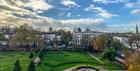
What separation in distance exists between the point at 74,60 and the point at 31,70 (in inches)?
1007

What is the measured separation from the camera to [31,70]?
43.5m

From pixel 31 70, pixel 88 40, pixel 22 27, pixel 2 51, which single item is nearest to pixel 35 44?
pixel 22 27

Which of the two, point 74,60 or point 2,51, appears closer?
point 74,60

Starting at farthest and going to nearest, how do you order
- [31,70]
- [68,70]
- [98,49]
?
1. [98,49]
2. [68,70]
3. [31,70]

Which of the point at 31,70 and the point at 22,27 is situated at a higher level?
the point at 22,27

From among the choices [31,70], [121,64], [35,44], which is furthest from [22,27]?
[31,70]

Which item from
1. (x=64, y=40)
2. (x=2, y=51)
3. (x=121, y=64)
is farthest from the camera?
(x=64, y=40)

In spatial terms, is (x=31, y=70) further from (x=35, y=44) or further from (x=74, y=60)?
(x=35, y=44)

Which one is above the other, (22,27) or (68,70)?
(22,27)

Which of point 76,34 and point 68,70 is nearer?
point 68,70

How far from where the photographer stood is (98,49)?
87.2 metres

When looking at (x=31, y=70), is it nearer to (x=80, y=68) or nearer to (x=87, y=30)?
(x=80, y=68)

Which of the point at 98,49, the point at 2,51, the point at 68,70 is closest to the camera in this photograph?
the point at 68,70

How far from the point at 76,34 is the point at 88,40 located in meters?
23.0
